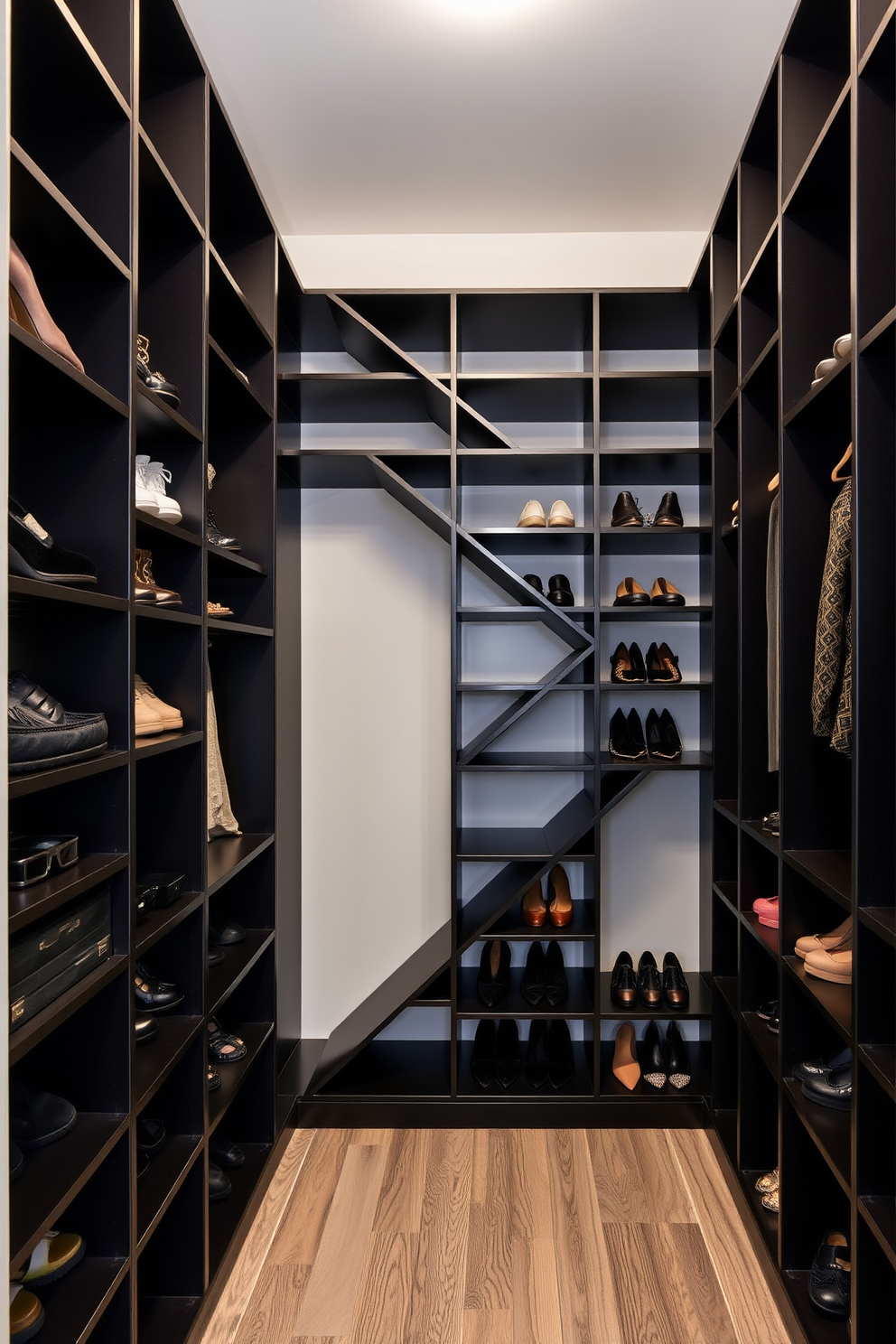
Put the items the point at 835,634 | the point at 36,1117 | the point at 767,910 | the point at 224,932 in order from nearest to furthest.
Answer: the point at 36,1117
the point at 835,634
the point at 767,910
the point at 224,932

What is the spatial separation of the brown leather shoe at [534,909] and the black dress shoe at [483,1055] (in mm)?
326

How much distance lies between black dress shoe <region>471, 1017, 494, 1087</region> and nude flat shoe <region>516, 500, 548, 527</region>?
1571mm

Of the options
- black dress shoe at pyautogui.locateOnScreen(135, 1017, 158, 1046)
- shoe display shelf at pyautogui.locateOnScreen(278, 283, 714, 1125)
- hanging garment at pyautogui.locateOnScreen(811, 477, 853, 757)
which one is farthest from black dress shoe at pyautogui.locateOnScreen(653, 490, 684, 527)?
black dress shoe at pyautogui.locateOnScreen(135, 1017, 158, 1046)

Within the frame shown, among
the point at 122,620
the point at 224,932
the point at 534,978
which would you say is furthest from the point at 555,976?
the point at 122,620

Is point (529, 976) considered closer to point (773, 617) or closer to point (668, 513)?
point (773, 617)

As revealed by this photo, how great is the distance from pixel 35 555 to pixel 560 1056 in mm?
2359

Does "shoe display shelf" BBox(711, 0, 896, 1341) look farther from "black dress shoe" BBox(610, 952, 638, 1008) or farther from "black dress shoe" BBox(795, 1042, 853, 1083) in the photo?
"black dress shoe" BBox(610, 952, 638, 1008)

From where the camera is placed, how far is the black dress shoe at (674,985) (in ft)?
9.35

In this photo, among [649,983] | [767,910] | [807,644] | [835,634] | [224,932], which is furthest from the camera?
[649,983]

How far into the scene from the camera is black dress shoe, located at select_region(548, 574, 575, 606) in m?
2.91

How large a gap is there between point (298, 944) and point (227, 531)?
152 cm

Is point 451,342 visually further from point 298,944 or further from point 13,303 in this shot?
point 298,944

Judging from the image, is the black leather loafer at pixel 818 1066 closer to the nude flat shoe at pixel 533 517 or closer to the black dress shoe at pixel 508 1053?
the black dress shoe at pixel 508 1053

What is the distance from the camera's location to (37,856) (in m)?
1.29
